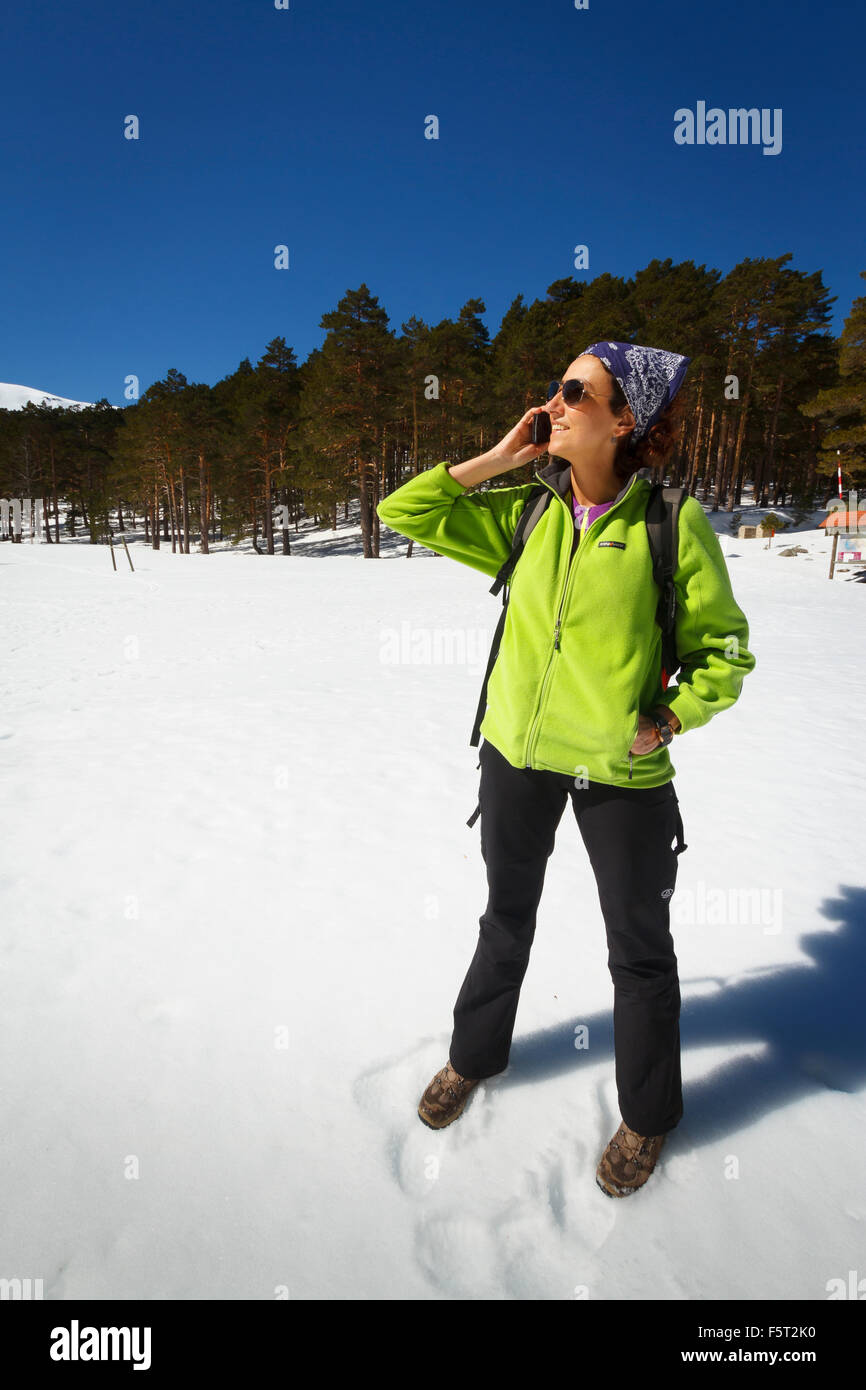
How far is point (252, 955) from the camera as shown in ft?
9.63

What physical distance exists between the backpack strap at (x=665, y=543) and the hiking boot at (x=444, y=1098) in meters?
1.60

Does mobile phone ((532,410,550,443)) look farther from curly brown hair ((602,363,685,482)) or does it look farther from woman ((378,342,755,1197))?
curly brown hair ((602,363,685,482))

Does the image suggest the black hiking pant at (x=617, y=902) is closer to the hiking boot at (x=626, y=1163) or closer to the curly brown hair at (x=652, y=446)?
the hiking boot at (x=626, y=1163)

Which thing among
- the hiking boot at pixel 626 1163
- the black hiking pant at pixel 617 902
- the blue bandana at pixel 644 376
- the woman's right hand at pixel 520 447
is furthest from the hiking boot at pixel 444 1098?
the blue bandana at pixel 644 376

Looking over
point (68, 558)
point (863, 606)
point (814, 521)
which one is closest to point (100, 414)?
point (68, 558)

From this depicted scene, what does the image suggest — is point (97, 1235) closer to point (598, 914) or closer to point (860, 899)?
point (598, 914)

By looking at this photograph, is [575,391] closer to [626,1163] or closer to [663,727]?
[663,727]

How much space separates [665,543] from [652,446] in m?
0.32

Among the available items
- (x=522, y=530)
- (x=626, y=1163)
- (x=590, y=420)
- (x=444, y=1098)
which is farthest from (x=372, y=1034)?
(x=590, y=420)

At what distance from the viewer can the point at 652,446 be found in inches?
69.0

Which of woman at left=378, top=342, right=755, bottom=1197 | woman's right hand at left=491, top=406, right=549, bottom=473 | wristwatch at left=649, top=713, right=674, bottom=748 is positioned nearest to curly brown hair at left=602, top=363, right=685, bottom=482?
woman at left=378, top=342, right=755, bottom=1197
